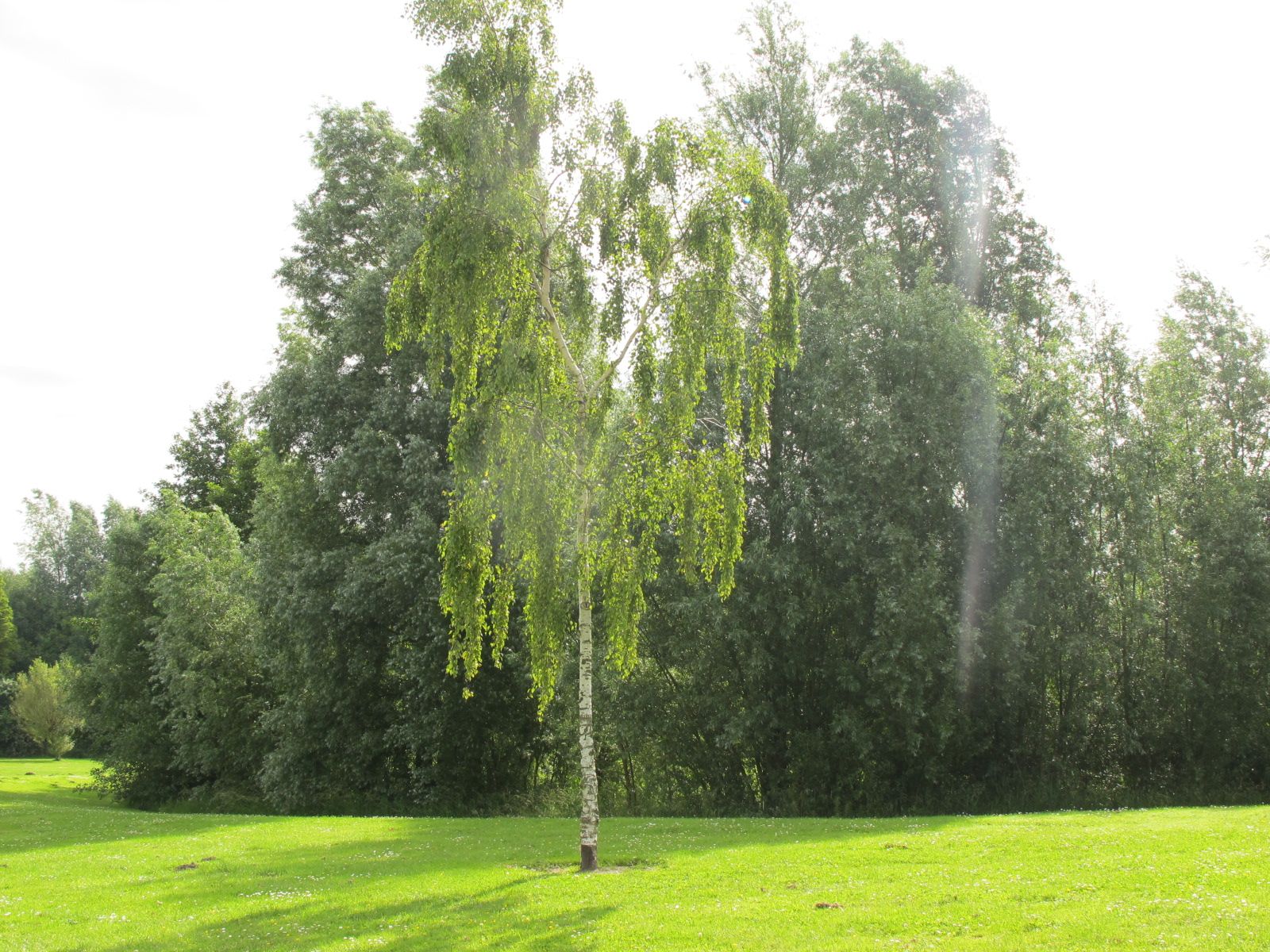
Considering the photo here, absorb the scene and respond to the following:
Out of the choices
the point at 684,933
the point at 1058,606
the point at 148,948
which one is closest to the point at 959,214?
the point at 1058,606

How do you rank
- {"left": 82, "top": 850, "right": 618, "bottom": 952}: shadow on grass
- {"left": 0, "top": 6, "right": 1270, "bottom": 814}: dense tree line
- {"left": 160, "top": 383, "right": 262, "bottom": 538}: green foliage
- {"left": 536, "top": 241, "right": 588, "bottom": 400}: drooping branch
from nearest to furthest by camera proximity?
{"left": 82, "top": 850, "right": 618, "bottom": 952}: shadow on grass
{"left": 536, "top": 241, "right": 588, "bottom": 400}: drooping branch
{"left": 0, "top": 6, "right": 1270, "bottom": 814}: dense tree line
{"left": 160, "top": 383, "right": 262, "bottom": 538}: green foliage

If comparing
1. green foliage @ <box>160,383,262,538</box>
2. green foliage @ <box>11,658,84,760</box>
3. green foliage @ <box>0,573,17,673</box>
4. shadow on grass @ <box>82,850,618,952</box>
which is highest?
green foliage @ <box>160,383,262,538</box>

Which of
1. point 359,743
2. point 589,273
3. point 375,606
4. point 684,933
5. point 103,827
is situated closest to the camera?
point 684,933

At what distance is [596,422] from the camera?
1536 centimetres

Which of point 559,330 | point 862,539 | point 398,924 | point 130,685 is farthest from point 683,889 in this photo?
point 130,685

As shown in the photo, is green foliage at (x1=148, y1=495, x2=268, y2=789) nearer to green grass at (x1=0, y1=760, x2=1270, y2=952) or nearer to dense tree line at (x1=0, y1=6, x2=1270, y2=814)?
dense tree line at (x1=0, y1=6, x2=1270, y2=814)

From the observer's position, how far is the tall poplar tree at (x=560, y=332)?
1441 centimetres

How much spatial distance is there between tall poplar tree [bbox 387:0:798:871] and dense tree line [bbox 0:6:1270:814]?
26.9 ft

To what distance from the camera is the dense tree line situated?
25531 mm

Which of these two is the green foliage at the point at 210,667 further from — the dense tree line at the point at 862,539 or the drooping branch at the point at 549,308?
the drooping branch at the point at 549,308

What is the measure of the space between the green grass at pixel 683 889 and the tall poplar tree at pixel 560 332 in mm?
2550

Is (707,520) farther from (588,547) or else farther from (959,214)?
(959,214)

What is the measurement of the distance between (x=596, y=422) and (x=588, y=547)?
2.16 meters

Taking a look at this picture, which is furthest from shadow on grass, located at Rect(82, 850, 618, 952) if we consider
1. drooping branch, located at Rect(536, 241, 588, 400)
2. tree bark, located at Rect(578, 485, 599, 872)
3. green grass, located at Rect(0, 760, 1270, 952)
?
drooping branch, located at Rect(536, 241, 588, 400)
